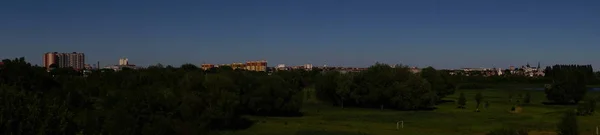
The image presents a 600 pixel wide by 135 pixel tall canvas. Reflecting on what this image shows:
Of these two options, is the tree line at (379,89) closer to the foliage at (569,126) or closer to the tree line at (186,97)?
the tree line at (186,97)

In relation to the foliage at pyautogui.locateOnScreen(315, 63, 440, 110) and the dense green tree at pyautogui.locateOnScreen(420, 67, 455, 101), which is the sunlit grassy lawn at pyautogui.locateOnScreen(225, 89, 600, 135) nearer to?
the foliage at pyautogui.locateOnScreen(315, 63, 440, 110)

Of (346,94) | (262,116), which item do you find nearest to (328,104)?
(346,94)

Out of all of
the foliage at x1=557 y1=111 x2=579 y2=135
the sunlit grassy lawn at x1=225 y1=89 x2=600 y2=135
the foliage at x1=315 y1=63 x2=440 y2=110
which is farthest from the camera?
the foliage at x1=315 y1=63 x2=440 y2=110

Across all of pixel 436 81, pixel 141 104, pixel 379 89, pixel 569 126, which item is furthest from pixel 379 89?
pixel 569 126

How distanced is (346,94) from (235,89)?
1213 inches

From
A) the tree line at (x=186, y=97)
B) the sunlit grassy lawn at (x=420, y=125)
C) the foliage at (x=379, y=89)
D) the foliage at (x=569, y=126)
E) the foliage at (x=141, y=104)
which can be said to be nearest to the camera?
the foliage at (x=141, y=104)

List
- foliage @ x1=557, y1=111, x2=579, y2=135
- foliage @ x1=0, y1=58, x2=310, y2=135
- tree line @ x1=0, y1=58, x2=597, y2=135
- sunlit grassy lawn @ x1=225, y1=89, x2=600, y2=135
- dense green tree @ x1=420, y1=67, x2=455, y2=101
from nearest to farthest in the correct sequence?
1. foliage @ x1=0, y1=58, x2=310, y2=135
2. tree line @ x1=0, y1=58, x2=597, y2=135
3. foliage @ x1=557, y1=111, x2=579, y2=135
4. sunlit grassy lawn @ x1=225, y1=89, x2=600, y2=135
5. dense green tree @ x1=420, y1=67, x2=455, y2=101

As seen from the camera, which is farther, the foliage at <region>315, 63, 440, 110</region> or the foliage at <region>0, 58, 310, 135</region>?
the foliage at <region>315, 63, 440, 110</region>

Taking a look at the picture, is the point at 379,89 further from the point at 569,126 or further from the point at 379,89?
the point at 569,126

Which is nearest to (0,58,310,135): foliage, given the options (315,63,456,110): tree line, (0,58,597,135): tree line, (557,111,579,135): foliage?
(0,58,597,135): tree line

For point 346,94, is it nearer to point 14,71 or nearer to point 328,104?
point 328,104

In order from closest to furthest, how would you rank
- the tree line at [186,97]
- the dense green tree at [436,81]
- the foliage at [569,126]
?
1. the tree line at [186,97]
2. the foliage at [569,126]
3. the dense green tree at [436,81]

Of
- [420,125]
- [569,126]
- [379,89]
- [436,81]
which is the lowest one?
[420,125]

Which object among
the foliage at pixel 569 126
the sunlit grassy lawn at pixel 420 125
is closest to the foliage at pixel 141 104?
the sunlit grassy lawn at pixel 420 125
